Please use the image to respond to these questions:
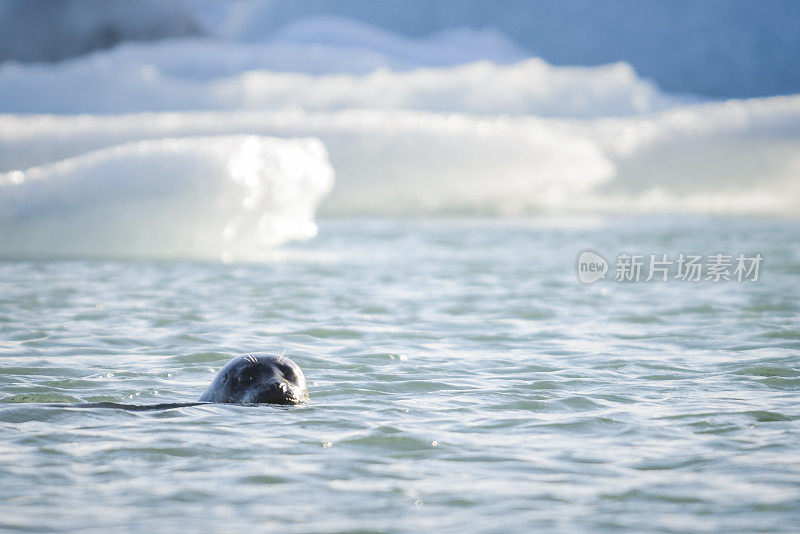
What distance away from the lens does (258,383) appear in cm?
621

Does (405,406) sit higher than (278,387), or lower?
lower

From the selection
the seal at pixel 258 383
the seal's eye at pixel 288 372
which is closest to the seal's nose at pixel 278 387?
the seal at pixel 258 383

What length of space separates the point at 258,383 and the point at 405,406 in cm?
82

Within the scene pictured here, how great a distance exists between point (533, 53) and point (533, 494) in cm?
2914

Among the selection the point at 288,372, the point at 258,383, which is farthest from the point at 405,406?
the point at 258,383

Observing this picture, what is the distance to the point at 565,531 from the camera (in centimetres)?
425

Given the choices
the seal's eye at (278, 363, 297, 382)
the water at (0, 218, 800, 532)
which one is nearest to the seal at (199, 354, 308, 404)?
the seal's eye at (278, 363, 297, 382)

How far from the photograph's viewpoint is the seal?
6184mm

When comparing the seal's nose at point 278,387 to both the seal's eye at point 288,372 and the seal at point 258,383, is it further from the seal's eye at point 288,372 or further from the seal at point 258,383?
the seal's eye at point 288,372

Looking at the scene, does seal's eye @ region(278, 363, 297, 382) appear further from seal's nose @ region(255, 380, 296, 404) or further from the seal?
seal's nose @ region(255, 380, 296, 404)

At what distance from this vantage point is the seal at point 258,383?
618 cm

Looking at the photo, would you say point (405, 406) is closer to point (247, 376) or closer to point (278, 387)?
point (278, 387)

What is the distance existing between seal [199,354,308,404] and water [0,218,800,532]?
0.38 feet

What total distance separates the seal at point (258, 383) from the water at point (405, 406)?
0.12 metres
